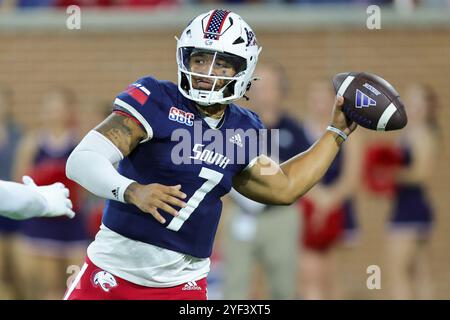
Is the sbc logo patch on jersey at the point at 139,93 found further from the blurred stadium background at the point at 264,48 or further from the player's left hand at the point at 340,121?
the blurred stadium background at the point at 264,48

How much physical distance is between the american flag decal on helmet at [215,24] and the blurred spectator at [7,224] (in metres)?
4.51

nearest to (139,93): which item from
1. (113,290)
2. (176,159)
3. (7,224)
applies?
(176,159)

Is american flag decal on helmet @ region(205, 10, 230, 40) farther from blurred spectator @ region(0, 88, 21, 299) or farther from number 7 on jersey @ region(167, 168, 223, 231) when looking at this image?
blurred spectator @ region(0, 88, 21, 299)

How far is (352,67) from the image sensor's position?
10258mm

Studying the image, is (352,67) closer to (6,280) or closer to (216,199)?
(6,280)

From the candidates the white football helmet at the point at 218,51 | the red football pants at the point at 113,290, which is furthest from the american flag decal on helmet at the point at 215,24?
the red football pants at the point at 113,290

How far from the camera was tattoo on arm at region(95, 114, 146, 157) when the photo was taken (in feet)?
15.5

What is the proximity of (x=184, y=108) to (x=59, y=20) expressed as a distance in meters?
5.48

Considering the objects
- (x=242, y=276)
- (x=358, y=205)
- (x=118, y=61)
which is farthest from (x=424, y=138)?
(x=118, y=61)

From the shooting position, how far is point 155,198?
4387 millimetres

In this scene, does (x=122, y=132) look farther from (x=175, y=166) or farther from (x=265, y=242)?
(x=265, y=242)

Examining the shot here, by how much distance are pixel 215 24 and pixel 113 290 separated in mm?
1371

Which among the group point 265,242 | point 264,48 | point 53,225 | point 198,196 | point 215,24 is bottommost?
point 265,242

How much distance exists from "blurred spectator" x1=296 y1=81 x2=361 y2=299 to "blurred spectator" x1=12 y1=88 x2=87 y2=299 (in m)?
1.90
